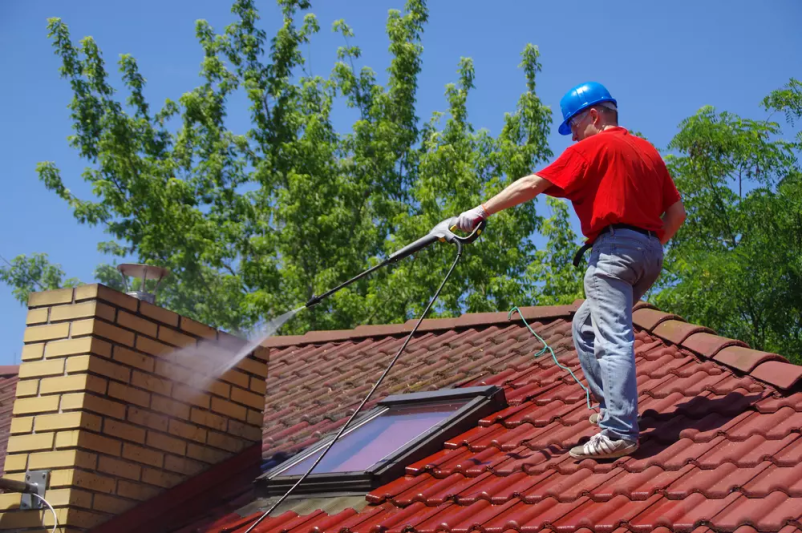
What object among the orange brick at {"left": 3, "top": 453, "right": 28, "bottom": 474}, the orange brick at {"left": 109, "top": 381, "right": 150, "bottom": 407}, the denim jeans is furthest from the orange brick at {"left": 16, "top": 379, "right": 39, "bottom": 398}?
the denim jeans

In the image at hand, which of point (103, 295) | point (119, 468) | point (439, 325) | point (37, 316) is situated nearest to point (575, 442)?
point (119, 468)

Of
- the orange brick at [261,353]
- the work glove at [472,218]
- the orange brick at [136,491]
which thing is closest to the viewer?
the work glove at [472,218]

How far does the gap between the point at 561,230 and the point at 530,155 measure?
2.30 meters

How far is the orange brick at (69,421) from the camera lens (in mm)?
5051

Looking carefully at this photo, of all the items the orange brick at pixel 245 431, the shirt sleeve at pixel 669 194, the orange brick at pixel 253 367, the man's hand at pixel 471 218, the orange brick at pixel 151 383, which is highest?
the shirt sleeve at pixel 669 194

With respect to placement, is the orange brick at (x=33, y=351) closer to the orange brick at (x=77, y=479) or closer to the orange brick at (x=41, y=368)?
the orange brick at (x=41, y=368)

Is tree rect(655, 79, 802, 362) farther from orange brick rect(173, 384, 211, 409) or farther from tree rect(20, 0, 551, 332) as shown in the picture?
orange brick rect(173, 384, 211, 409)

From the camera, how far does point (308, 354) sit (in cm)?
872

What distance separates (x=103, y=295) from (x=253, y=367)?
141 centimetres

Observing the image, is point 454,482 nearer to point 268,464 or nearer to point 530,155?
point 268,464

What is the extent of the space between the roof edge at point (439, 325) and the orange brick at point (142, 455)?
3.19 meters

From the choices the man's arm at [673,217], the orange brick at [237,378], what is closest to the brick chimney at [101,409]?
the orange brick at [237,378]

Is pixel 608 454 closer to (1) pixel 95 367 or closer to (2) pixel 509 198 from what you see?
(2) pixel 509 198

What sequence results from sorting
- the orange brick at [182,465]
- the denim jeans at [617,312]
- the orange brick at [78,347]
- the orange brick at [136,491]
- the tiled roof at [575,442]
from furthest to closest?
the orange brick at [182,465] < the orange brick at [136,491] < the orange brick at [78,347] < the denim jeans at [617,312] < the tiled roof at [575,442]
